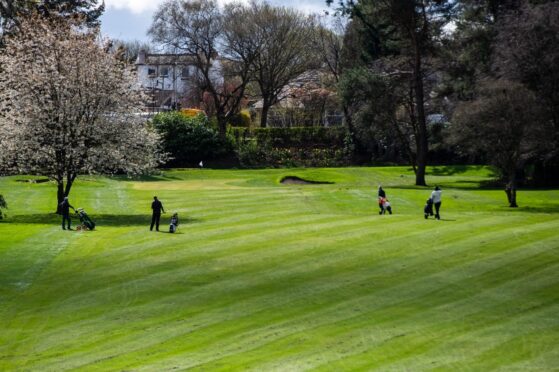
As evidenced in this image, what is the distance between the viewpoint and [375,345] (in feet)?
64.7

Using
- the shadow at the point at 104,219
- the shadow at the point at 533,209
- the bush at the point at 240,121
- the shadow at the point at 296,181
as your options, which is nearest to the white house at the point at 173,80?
the bush at the point at 240,121

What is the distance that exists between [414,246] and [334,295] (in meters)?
9.02

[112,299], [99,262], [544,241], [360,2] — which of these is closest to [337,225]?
[544,241]

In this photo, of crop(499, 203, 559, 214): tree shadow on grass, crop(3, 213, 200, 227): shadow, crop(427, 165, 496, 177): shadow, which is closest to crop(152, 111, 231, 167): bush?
crop(427, 165, 496, 177): shadow

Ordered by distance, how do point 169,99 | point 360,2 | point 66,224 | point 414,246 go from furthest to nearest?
point 169,99 < point 360,2 < point 66,224 < point 414,246

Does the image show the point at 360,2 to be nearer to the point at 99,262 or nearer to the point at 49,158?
the point at 49,158

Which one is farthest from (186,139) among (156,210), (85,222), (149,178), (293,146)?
(156,210)

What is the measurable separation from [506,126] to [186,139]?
1709 inches

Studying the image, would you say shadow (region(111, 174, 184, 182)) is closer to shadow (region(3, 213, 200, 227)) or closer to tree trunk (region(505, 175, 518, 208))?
shadow (region(3, 213, 200, 227))

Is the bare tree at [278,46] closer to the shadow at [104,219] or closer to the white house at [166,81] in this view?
the white house at [166,81]

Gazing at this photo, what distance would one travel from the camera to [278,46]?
103312 mm

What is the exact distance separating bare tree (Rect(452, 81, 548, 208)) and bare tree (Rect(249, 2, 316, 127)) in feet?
176

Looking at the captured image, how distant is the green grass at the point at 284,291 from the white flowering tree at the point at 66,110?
335cm

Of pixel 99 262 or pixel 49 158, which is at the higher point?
pixel 49 158
